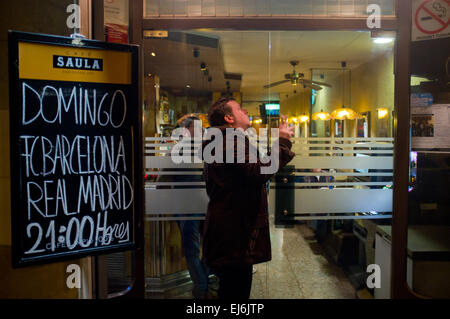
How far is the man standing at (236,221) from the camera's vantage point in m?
1.88

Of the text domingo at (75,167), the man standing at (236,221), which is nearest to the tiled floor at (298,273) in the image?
the man standing at (236,221)

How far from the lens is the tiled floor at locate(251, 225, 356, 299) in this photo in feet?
9.18

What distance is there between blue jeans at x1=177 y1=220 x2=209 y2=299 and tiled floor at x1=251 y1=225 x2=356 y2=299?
0.48m

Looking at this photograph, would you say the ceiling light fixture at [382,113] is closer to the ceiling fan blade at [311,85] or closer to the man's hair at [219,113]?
the ceiling fan blade at [311,85]

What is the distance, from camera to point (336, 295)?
2.80 metres

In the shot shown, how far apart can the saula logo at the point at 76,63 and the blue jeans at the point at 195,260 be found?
4.31ft

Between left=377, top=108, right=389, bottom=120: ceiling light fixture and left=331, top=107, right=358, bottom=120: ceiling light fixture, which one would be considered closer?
left=377, top=108, right=389, bottom=120: ceiling light fixture

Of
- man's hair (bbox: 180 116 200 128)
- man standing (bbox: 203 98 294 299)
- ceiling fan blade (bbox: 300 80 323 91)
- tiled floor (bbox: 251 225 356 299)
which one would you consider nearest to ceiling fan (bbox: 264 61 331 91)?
ceiling fan blade (bbox: 300 80 323 91)

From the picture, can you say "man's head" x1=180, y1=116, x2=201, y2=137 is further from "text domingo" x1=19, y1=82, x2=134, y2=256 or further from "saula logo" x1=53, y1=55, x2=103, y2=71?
"saula logo" x1=53, y1=55, x2=103, y2=71

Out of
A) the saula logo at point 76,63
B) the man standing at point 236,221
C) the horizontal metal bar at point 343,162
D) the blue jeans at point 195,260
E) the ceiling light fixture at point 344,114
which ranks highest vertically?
the saula logo at point 76,63

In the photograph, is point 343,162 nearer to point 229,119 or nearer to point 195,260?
point 229,119

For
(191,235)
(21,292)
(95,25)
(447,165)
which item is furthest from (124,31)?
(447,165)
